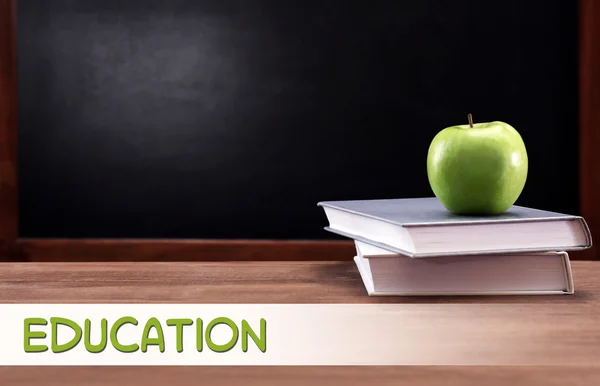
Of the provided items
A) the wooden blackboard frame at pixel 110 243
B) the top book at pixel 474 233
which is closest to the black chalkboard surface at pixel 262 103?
the wooden blackboard frame at pixel 110 243

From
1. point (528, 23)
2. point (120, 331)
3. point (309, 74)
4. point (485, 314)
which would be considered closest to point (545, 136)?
point (528, 23)

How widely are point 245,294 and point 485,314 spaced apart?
0.78 ft

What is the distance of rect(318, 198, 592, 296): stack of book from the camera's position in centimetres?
59

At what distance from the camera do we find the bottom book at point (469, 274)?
61 cm

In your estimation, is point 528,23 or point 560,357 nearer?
point 560,357

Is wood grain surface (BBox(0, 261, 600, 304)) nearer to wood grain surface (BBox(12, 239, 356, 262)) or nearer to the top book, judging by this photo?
the top book

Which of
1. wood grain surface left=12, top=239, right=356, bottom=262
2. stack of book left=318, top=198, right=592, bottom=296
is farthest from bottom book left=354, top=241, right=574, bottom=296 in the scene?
wood grain surface left=12, top=239, right=356, bottom=262

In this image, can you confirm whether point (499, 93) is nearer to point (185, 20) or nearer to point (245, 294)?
point (185, 20)

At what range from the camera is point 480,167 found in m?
0.68

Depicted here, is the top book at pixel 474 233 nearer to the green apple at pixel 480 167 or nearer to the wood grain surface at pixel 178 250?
the green apple at pixel 480 167

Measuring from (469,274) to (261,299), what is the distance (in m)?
0.21

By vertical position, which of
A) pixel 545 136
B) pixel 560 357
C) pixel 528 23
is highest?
pixel 528 23

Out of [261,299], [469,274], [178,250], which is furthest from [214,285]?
[178,250]

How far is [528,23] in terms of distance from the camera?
5.21 feet
